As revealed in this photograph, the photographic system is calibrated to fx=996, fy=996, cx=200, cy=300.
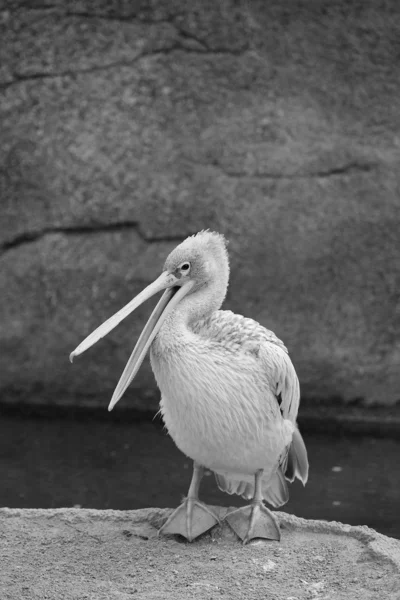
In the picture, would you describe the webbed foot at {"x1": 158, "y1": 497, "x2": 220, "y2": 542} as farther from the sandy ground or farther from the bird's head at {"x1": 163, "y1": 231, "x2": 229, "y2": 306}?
the bird's head at {"x1": 163, "y1": 231, "x2": 229, "y2": 306}

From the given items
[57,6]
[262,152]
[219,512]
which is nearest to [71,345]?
[262,152]

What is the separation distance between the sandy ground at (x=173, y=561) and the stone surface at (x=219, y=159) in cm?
224

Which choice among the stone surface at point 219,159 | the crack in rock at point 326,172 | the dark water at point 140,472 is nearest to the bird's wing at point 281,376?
the dark water at point 140,472

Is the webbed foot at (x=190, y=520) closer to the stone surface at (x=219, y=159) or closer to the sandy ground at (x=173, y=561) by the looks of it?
the sandy ground at (x=173, y=561)

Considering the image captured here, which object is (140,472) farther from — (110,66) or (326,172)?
(110,66)

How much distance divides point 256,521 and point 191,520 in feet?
0.76

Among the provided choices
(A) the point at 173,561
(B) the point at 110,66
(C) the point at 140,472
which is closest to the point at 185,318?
(A) the point at 173,561

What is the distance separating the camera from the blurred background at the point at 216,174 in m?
5.66

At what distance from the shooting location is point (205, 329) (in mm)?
3494

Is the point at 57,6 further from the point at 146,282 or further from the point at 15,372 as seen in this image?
the point at 15,372

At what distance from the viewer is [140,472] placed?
198 inches

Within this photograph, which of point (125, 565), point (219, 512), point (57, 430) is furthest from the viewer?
point (57, 430)

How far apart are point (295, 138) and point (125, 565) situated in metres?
3.07

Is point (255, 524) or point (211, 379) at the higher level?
point (211, 379)
